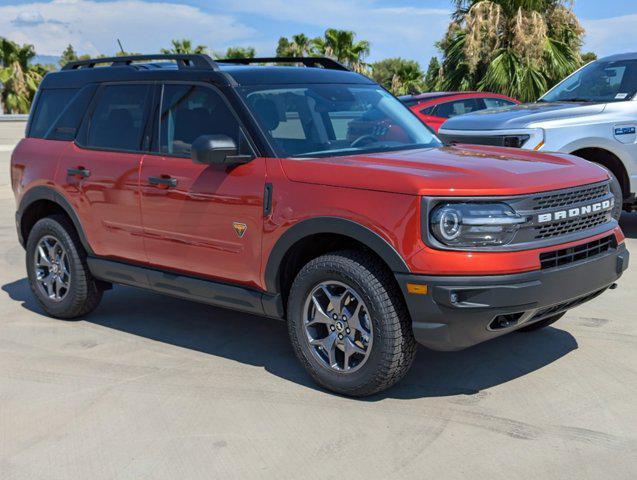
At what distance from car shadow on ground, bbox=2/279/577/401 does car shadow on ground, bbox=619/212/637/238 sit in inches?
155

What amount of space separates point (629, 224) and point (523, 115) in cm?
218

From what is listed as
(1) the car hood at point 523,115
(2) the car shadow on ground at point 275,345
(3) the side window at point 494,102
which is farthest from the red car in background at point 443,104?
(2) the car shadow on ground at point 275,345

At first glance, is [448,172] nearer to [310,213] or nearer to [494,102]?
[310,213]

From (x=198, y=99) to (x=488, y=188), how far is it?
208 cm

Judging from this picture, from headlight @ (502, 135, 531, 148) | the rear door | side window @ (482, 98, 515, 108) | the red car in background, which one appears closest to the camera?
the rear door

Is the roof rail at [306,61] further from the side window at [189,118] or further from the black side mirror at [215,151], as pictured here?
the black side mirror at [215,151]

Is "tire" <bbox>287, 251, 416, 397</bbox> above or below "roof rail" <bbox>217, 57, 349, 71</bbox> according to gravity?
below

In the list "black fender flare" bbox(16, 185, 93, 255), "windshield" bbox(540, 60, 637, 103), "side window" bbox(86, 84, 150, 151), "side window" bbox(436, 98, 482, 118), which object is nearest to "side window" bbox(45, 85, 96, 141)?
"side window" bbox(86, 84, 150, 151)

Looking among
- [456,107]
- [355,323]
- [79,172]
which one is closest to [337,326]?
[355,323]

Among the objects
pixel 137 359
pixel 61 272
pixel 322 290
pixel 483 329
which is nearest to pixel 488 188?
pixel 483 329

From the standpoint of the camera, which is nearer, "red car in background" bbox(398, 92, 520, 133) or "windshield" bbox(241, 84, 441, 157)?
"windshield" bbox(241, 84, 441, 157)

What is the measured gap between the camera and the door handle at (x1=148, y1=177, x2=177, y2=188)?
5.17 metres

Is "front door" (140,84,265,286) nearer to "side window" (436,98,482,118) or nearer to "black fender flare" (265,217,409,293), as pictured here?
"black fender flare" (265,217,409,293)

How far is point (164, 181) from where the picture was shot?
17.2 ft
